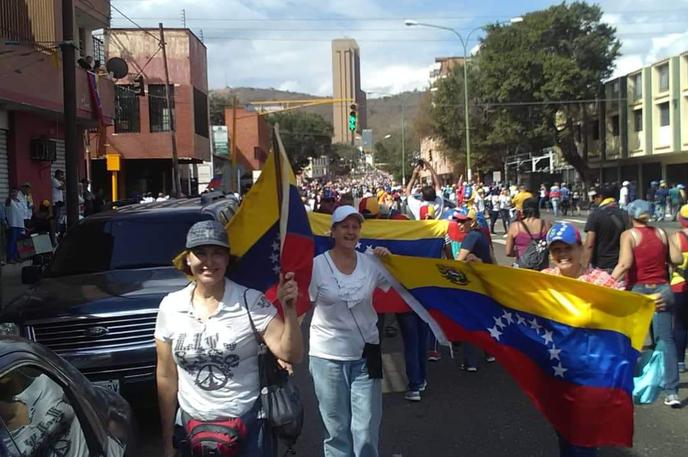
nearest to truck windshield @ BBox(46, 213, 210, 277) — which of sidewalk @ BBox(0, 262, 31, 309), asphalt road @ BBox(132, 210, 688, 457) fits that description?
asphalt road @ BBox(132, 210, 688, 457)

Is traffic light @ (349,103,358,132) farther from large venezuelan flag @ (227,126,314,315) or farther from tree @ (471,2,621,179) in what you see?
large venezuelan flag @ (227,126,314,315)

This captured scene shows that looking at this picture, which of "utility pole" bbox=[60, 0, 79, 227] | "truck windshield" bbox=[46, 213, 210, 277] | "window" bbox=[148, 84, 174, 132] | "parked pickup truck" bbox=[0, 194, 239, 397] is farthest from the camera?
"window" bbox=[148, 84, 174, 132]

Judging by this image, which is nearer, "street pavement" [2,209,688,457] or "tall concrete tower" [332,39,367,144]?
"street pavement" [2,209,688,457]

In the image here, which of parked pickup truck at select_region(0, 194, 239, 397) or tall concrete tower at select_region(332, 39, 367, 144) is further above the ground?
tall concrete tower at select_region(332, 39, 367, 144)

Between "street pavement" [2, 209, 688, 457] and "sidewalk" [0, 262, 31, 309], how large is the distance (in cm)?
740

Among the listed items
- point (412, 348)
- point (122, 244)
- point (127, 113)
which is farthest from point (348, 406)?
point (127, 113)

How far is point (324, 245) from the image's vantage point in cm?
823

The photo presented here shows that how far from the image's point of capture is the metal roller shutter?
18.7m

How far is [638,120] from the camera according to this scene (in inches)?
1961

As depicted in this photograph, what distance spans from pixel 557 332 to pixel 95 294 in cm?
371

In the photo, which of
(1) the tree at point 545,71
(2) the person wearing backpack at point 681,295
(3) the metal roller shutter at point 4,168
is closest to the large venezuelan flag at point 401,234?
(2) the person wearing backpack at point 681,295

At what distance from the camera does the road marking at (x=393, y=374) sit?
7.39 meters

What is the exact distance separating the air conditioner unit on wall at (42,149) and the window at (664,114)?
37.5 m

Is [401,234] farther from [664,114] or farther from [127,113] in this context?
[664,114]
